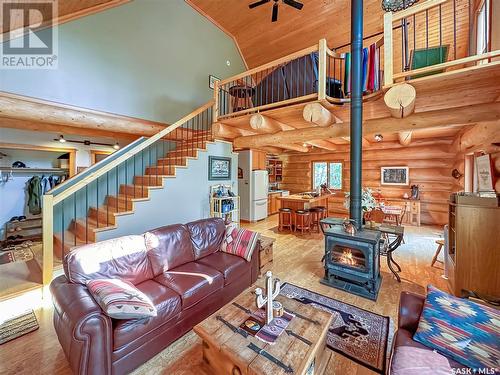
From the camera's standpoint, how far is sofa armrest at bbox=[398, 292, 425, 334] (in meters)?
1.53

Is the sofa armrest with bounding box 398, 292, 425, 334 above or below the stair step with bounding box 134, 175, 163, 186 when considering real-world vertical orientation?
below

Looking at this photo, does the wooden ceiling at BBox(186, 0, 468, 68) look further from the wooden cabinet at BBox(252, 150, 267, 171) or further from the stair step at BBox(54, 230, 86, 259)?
the stair step at BBox(54, 230, 86, 259)

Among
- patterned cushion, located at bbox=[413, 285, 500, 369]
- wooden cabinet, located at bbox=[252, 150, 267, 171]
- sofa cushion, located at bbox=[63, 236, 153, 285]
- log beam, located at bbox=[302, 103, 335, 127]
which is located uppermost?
log beam, located at bbox=[302, 103, 335, 127]

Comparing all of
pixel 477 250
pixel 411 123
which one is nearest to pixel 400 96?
pixel 411 123

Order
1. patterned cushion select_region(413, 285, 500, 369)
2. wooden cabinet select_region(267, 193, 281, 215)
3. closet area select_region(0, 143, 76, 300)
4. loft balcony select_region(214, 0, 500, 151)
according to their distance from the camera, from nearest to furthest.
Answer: patterned cushion select_region(413, 285, 500, 369) → loft balcony select_region(214, 0, 500, 151) → closet area select_region(0, 143, 76, 300) → wooden cabinet select_region(267, 193, 281, 215)

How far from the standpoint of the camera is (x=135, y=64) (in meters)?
4.50

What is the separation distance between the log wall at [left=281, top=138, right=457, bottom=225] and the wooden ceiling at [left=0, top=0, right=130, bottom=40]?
7.19 metres

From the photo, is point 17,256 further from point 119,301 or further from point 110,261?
point 119,301

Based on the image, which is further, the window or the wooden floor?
the window

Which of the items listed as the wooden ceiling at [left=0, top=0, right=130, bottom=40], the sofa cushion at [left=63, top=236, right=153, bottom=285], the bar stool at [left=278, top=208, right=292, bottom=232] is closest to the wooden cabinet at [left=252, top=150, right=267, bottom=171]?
the bar stool at [left=278, top=208, right=292, bottom=232]

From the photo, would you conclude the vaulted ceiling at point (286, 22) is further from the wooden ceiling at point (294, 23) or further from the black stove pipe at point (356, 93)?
the black stove pipe at point (356, 93)

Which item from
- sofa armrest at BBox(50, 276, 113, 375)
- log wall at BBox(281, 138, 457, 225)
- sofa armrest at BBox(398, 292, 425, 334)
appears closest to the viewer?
sofa armrest at BBox(50, 276, 113, 375)

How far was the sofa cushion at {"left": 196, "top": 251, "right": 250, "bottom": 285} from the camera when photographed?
2.47m

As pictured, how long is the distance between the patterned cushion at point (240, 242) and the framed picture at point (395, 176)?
604 centimetres
